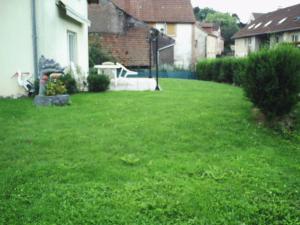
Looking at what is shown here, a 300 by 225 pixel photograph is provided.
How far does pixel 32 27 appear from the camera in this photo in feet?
34.1

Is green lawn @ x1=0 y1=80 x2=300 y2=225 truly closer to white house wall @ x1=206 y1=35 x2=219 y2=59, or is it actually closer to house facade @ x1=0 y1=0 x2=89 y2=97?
house facade @ x1=0 y1=0 x2=89 y2=97

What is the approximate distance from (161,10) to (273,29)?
12051 mm

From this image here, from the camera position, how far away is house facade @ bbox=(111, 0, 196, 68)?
37.6m

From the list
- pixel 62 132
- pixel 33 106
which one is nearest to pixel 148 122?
pixel 62 132

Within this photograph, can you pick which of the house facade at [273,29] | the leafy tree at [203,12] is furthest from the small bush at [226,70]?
the leafy tree at [203,12]

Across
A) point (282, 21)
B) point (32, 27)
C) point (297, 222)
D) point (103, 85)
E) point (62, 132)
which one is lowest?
point (297, 222)

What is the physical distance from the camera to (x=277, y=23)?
123ft

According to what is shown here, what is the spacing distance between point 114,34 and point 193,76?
288 inches

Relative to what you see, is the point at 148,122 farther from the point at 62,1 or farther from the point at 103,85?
the point at 62,1

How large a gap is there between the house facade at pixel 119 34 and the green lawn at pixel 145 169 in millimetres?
20425

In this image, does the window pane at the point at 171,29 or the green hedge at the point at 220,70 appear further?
the window pane at the point at 171,29

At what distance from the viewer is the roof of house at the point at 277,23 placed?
34.1 metres

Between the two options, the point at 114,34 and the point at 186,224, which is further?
the point at 114,34

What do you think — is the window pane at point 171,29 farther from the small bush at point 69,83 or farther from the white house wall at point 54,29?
the small bush at point 69,83
